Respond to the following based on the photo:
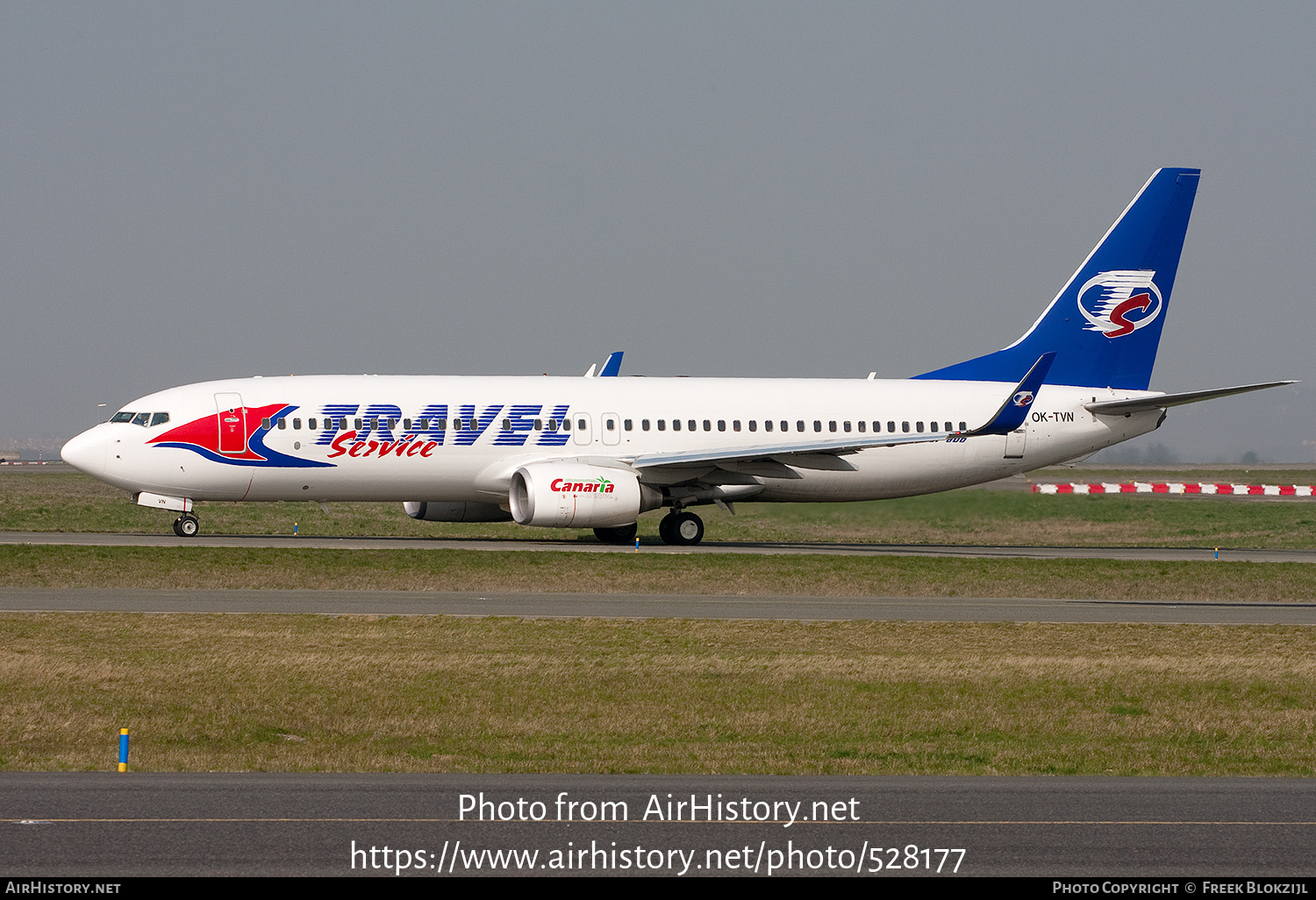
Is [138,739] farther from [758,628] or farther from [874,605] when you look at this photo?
[874,605]

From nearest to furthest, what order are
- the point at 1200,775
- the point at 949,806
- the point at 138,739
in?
the point at 949,806, the point at 1200,775, the point at 138,739

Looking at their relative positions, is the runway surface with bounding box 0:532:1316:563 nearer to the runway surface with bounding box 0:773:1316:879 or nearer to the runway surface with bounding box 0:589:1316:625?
the runway surface with bounding box 0:589:1316:625

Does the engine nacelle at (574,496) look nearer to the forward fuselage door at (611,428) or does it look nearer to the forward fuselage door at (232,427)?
the forward fuselage door at (611,428)

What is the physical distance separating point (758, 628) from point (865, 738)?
804 cm

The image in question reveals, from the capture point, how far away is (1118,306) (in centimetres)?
4353

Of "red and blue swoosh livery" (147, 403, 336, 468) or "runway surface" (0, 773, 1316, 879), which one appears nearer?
A: "runway surface" (0, 773, 1316, 879)

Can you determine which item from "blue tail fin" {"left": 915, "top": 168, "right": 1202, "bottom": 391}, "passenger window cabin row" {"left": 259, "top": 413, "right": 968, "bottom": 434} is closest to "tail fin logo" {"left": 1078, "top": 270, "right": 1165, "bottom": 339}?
"blue tail fin" {"left": 915, "top": 168, "right": 1202, "bottom": 391}

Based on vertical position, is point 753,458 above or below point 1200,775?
above

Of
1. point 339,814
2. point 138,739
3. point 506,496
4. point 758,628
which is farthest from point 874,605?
point 339,814

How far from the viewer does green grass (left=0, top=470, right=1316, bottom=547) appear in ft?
134

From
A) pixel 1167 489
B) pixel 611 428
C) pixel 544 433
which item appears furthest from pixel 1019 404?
pixel 1167 489

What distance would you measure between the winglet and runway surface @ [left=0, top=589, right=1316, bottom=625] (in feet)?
27.6

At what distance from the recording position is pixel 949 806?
11.9m

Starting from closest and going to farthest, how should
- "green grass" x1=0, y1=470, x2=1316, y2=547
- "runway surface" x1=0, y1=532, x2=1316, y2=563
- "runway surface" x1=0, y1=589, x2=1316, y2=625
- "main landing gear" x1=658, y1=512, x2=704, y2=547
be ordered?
"runway surface" x1=0, y1=589, x2=1316, y2=625 → "runway surface" x1=0, y1=532, x2=1316, y2=563 → "main landing gear" x1=658, y1=512, x2=704, y2=547 → "green grass" x1=0, y1=470, x2=1316, y2=547
